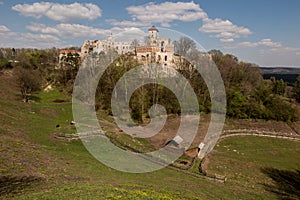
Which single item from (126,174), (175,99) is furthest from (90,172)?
(175,99)

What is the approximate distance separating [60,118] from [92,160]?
57.4 ft

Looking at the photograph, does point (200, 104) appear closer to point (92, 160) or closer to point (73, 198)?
point (92, 160)

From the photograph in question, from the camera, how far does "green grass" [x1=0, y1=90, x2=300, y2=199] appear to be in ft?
39.9

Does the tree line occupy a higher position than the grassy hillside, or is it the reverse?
the tree line

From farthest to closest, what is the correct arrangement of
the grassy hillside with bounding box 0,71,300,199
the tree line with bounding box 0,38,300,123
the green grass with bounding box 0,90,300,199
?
the tree line with bounding box 0,38,300,123 < the green grass with bounding box 0,90,300,199 < the grassy hillside with bounding box 0,71,300,199

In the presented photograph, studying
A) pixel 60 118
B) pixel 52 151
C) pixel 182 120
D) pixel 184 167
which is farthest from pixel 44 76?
pixel 184 167

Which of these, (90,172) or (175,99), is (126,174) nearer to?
(90,172)

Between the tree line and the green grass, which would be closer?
the green grass

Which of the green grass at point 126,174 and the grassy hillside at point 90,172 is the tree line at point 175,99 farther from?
the grassy hillside at point 90,172

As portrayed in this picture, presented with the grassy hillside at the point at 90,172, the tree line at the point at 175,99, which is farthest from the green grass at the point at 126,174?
the tree line at the point at 175,99

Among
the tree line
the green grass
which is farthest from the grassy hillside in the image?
the tree line

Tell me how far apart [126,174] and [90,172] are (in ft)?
9.29

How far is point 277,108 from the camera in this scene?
4738 cm

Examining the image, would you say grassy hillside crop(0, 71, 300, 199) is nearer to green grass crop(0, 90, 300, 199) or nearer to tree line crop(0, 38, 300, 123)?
green grass crop(0, 90, 300, 199)
